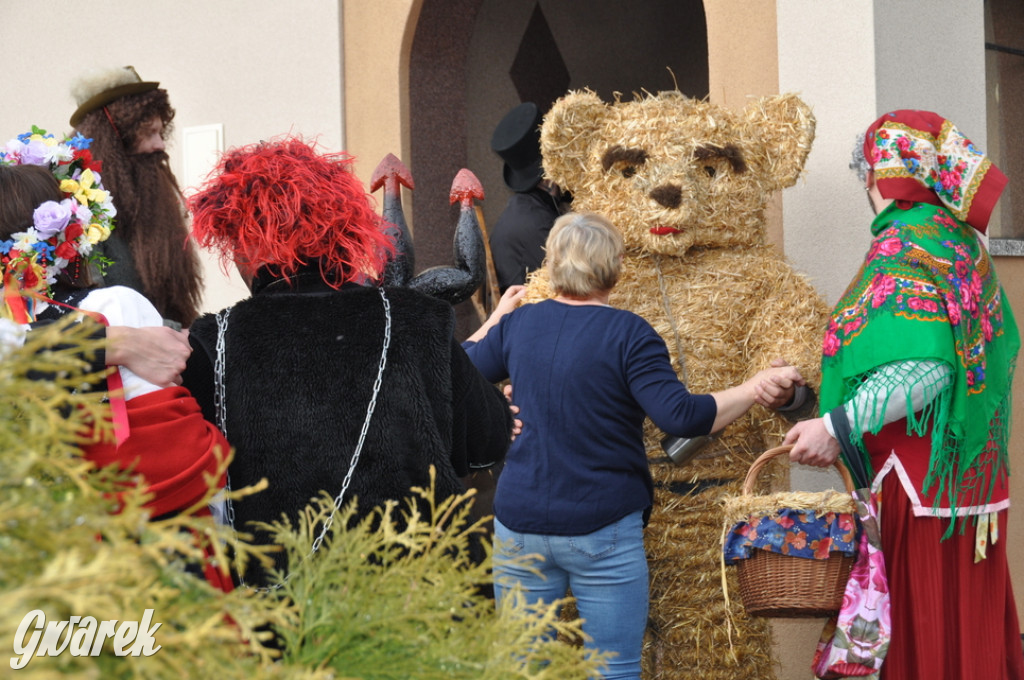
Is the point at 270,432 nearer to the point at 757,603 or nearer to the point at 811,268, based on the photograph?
the point at 757,603

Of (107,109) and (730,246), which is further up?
(107,109)

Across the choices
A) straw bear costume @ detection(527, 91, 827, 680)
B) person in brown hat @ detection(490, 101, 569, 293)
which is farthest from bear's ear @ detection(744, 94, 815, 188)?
person in brown hat @ detection(490, 101, 569, 293)

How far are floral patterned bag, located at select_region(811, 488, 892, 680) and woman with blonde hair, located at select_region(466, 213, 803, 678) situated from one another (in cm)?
53

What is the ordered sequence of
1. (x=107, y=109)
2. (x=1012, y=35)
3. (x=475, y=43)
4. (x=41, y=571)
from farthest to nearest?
(x=475, y=43)
(x=1012, y=35)
(x=107, y=109)
(x=41, y=571)

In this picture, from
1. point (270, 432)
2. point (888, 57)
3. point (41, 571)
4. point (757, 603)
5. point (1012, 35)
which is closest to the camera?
point (41, 571)

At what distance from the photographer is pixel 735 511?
2.76 meters

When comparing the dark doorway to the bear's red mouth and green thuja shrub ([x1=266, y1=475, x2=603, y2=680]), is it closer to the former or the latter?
the bear's red mouth

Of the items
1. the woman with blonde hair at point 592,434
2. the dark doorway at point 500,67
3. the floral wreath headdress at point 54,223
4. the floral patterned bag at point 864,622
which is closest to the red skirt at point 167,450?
the floral wreath headdress at point 54,223

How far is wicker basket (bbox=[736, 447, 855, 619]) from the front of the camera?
2652mm

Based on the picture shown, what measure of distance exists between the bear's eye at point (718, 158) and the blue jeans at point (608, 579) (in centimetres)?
133

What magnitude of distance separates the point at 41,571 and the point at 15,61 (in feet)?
24.2

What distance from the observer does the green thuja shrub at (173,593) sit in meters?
0.64

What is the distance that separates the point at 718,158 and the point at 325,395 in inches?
79.9

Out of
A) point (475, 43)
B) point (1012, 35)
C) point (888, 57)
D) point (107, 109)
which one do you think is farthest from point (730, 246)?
point (475, 43)
